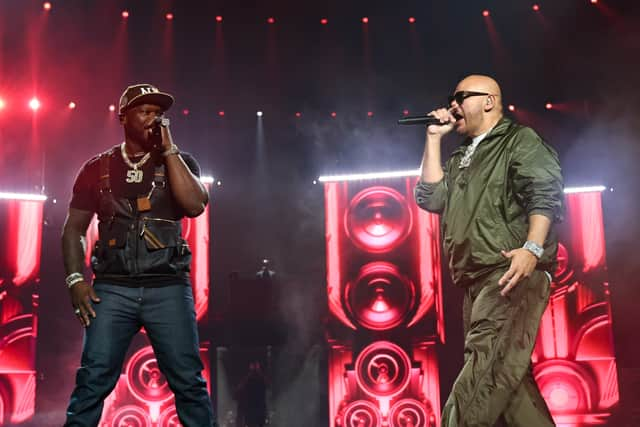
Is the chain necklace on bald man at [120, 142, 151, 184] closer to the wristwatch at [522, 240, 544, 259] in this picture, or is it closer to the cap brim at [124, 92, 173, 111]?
the cap brim at [124, 92, 173, 111]

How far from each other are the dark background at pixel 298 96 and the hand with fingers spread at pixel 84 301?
5076 millimetres

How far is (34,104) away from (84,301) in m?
6.74

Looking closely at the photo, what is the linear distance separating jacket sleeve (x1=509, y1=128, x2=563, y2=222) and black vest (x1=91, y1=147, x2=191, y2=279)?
5.42 ft

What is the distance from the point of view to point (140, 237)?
9.78 feet

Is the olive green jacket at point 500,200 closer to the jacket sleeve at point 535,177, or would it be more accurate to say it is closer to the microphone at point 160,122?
the jacket sleeve at point 535,177

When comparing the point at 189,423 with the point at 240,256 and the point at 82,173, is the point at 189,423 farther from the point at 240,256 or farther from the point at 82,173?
the point at 240,256

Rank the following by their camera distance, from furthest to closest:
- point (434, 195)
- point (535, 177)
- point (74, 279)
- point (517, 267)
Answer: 1. point (434, 195)
2. point (74, 279)
3. point (535, 177)
4. point (517, 267)

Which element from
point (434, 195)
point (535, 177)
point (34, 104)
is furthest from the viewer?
point (34, 104)

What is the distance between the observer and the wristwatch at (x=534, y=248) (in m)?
2.68

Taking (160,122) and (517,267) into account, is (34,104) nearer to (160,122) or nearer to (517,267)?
(160,122)

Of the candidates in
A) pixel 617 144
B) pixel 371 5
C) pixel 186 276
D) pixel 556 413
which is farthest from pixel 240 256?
pixel 186 276

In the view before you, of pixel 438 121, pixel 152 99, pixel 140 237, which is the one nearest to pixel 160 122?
pixel 152 99

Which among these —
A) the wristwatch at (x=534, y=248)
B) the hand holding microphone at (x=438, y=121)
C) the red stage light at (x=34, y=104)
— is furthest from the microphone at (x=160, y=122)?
the red stage light at (x=34, y=104)

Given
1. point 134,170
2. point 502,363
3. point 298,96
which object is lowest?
point 502,363
